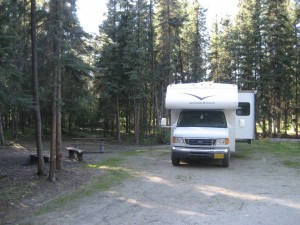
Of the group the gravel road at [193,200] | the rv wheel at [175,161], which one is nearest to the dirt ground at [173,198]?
the gravel road at [193,200]

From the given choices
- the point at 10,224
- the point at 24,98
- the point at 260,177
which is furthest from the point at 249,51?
the point at 10,224

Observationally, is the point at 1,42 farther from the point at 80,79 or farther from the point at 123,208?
the point at 123,208

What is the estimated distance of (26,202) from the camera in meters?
9.16

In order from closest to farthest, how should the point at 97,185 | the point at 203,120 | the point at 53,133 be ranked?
the point at 97,185, the point at 53,133, the point at 203,120

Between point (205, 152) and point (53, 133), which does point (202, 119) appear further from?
point (53, 133)

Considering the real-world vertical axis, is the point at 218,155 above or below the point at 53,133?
below

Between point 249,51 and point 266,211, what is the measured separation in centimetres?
3441

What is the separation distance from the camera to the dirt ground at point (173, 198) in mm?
7215

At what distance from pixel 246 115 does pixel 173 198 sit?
9337 millimetres

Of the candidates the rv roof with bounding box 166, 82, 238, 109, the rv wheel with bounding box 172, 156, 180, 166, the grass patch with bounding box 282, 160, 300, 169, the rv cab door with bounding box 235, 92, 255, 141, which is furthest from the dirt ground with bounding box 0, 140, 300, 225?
the rv cab door with bounding box 235, 92, 255, 141

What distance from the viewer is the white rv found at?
44.6ft

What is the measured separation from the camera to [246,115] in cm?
1723

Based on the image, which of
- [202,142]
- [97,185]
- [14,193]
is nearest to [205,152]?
[202,142]

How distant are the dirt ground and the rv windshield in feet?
5.33
